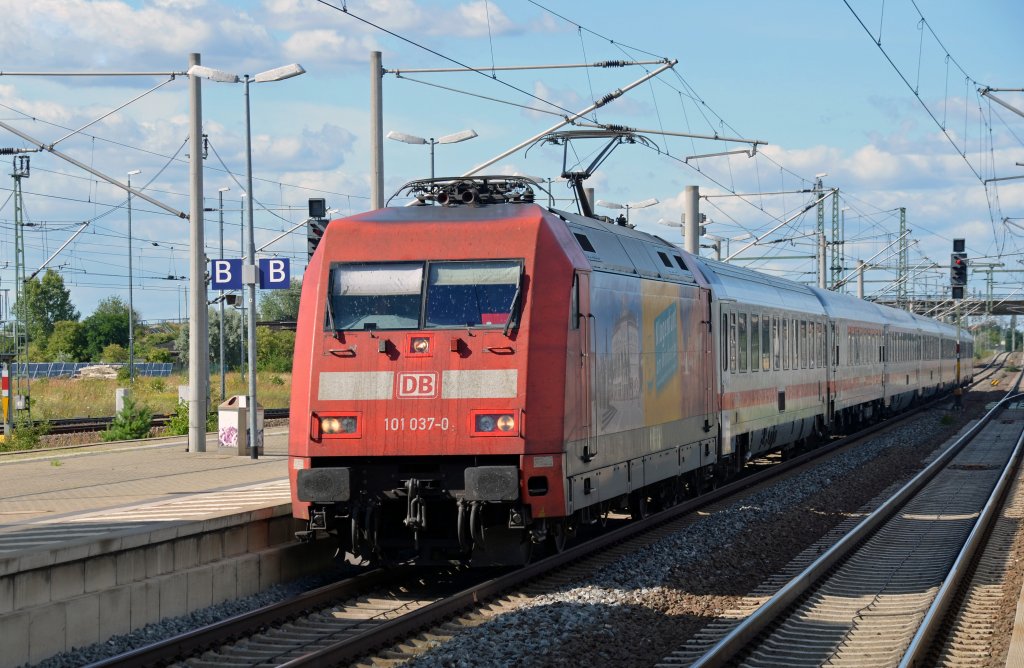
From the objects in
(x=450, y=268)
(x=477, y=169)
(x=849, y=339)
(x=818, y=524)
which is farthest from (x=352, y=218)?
(x=849, y=339)

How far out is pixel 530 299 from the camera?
483 inches

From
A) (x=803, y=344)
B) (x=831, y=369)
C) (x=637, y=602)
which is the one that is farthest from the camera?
(x=831, y=369)

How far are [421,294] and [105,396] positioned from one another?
39.8 meters

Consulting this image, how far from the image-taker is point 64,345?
3514 inches

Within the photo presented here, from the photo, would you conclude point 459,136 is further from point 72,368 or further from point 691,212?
point 72,368

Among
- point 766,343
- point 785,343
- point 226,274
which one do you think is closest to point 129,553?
point 226,274

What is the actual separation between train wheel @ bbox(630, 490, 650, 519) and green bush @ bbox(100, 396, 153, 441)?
54.4ft

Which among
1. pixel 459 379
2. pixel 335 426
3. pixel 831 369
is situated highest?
pixel 459 379

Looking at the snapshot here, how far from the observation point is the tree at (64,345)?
88000 millimetres

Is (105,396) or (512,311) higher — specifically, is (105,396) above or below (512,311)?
below

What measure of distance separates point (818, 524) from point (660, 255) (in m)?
4.16

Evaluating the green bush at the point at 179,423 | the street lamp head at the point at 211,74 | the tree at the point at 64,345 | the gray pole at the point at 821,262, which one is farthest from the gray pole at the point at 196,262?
the tree at the point at 64,345

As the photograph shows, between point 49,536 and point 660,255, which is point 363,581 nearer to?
point 49,536

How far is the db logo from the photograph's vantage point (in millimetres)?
12172
